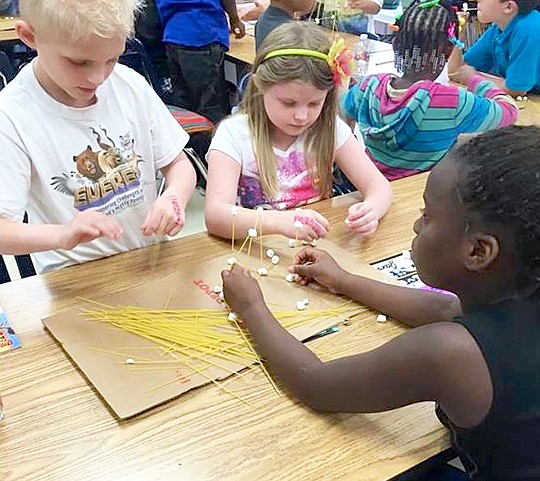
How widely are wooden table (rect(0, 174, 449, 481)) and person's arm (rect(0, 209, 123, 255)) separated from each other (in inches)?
6.7

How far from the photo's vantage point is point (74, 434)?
891 millimetres

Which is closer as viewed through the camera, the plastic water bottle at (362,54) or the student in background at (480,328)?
the student in background at (480,328)

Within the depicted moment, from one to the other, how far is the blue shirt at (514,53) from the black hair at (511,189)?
207 cm

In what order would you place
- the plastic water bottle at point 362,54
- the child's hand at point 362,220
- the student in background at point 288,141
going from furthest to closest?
the plastic water bottle at point 362,54
the student in background at point 288,141
the child's hand at point 362,220

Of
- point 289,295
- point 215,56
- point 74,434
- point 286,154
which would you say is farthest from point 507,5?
point 74,434

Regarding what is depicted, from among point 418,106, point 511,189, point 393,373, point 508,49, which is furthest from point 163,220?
point 508,49

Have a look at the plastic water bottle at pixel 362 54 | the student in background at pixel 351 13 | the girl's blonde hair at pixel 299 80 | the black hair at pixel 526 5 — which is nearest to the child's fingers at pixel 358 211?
the girl's blonde hair at pixel 299 80

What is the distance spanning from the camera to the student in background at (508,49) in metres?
2.71

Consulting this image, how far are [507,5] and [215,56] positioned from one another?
1360mm

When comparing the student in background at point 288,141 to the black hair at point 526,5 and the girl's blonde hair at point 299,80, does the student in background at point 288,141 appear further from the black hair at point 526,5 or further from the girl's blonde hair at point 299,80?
the black hair at point 526,5

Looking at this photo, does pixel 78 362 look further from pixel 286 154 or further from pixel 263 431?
pixel 286 154

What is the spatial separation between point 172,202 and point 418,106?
2.83 feet

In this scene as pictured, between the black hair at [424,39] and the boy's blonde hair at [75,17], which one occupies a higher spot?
the boy's blonde hair at [75,17]

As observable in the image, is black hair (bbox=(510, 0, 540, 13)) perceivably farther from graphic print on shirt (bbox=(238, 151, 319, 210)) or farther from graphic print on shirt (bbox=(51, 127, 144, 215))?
graphic print on shirt (bbox=(51, 127, 144, 215))
